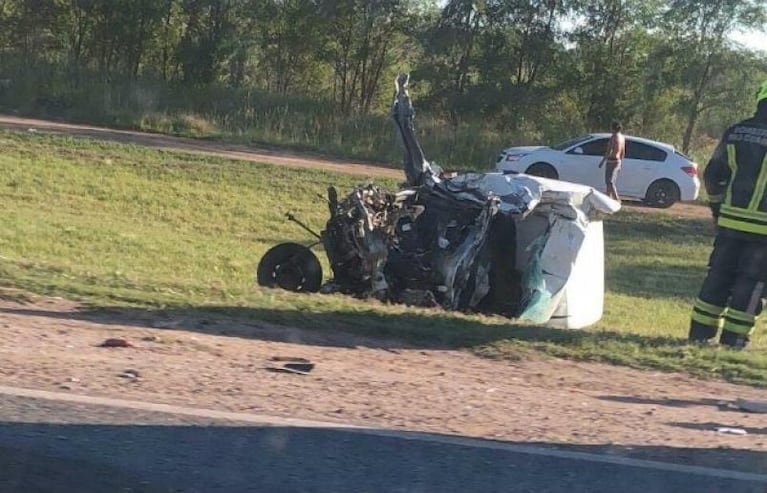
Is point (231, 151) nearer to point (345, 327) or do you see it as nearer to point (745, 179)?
point (345, 327)

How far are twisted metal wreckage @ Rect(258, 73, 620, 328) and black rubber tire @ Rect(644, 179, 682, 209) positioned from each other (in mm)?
13232

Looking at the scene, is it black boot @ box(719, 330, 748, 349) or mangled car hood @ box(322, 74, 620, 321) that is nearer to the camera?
black boot @ box(719, 330, 748, 349)

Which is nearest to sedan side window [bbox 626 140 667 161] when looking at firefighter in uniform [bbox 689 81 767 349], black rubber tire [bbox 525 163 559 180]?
black rubber tire [bbox 525 163 559 180]

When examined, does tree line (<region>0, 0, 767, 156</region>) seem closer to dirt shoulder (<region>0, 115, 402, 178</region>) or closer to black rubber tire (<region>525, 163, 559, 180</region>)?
dirt shoulder (<region>0, 115, 402, 178</region>)

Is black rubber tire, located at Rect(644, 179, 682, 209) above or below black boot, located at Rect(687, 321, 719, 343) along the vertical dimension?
above

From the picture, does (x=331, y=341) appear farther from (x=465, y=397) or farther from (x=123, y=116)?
(x=123, y=116)

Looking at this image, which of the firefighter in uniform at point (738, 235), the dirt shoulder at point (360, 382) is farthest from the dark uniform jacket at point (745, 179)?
Answer: the dirt shoulder at point (360, 382)

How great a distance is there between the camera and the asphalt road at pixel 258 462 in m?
4.84

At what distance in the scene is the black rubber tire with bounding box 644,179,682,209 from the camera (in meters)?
23.4

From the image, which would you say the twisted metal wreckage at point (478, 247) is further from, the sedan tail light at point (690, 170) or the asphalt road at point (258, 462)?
the sedan tail light at point (690, 170)

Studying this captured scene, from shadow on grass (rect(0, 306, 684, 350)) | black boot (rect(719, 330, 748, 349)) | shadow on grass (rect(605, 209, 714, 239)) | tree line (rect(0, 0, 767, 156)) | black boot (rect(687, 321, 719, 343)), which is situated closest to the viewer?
shadow on grass (rect(0, 306, 684, 350))

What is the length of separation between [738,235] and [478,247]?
2387mm

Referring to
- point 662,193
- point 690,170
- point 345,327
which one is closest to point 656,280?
point 662,193

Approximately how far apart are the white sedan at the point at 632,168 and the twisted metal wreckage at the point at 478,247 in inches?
501
